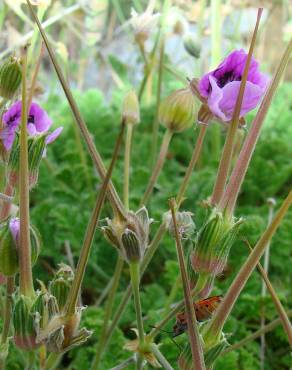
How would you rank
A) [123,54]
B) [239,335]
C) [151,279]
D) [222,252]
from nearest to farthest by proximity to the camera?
[222,252], [239,335], [151,279], [123,54]

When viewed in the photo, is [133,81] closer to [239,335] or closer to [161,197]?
[161,197]

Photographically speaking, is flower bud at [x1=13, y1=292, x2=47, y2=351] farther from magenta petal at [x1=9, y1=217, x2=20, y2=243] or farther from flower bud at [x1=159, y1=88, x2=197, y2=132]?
flower bud at [x1=159, y1=88, x2=197, y2=132]

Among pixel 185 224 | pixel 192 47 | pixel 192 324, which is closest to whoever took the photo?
pixel 192 324

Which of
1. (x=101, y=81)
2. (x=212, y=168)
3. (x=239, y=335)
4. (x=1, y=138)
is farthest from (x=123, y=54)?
(x=1, y=138)

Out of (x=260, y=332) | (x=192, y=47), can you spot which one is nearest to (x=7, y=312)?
(x=260, y=332)

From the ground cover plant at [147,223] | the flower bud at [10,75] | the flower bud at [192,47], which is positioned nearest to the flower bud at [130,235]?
the ground cover plant at [147,223]

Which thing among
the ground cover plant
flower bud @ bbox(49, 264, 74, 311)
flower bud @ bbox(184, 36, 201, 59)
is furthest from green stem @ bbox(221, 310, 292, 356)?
flower bud @ bbox(184, 36, 201, 59)

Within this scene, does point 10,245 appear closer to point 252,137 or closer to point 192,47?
point 252,137

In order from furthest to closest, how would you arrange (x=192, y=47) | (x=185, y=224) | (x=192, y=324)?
(x=192, y=47)
(x=185, y=224)
(x=192, y=324)
